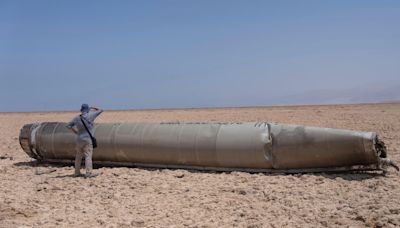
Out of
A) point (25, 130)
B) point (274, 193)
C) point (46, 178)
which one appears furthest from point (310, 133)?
point (25, 130)

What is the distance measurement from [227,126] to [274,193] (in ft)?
8.94

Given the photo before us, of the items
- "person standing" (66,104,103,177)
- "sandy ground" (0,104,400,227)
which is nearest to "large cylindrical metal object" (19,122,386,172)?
"sandy ground" (0,104,400,227)

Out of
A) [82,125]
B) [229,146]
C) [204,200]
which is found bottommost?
[204,200]

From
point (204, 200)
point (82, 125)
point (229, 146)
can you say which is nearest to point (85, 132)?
point (82, 125)

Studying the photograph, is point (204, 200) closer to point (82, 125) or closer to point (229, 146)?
point (229, 146)

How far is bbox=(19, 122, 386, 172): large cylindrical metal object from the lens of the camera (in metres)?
9.11

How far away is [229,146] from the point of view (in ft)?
33.4

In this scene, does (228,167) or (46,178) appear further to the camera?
(46,178)

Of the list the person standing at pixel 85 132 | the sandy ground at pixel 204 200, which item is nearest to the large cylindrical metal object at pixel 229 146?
the sandy ground at pixel 204 200

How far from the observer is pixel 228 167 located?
10297 mm

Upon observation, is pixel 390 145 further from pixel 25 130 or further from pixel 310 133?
pixel 25 130

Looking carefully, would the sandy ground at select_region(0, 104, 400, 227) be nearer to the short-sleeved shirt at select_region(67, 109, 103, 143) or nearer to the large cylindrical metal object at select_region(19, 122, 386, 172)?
the large cylindrical metal object at select_region(19, 122, 386, 172)

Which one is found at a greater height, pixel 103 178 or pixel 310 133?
pixel 310 133

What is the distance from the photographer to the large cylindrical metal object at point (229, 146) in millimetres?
9109
